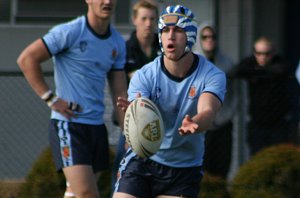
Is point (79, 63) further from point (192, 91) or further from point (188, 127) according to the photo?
point (188, 127)

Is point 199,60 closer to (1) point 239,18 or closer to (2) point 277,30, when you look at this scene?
(1) point 239,18

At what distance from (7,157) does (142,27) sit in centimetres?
234

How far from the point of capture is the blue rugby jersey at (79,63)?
8.66 metres

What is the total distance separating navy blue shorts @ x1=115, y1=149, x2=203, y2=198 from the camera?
7281 mm

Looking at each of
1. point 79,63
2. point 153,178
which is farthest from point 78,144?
point 153,178

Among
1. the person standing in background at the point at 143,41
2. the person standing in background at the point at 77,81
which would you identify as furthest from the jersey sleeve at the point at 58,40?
the person standing in background at the point at 143,41

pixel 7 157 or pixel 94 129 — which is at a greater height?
pixel 94 129

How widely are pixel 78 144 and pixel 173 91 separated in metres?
1.65

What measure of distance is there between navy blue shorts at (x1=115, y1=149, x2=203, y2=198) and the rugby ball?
0.34 meters

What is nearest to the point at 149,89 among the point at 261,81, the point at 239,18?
the point at 261,81

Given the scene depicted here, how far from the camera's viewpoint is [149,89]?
717 centimetres

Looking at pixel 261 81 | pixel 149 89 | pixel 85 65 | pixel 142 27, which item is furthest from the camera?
pixel 261 81

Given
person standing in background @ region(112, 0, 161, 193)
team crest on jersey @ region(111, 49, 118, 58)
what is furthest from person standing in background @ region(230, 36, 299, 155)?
team crest on jersey @ region(111, 49, 118, 58)

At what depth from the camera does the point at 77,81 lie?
28.6ft
